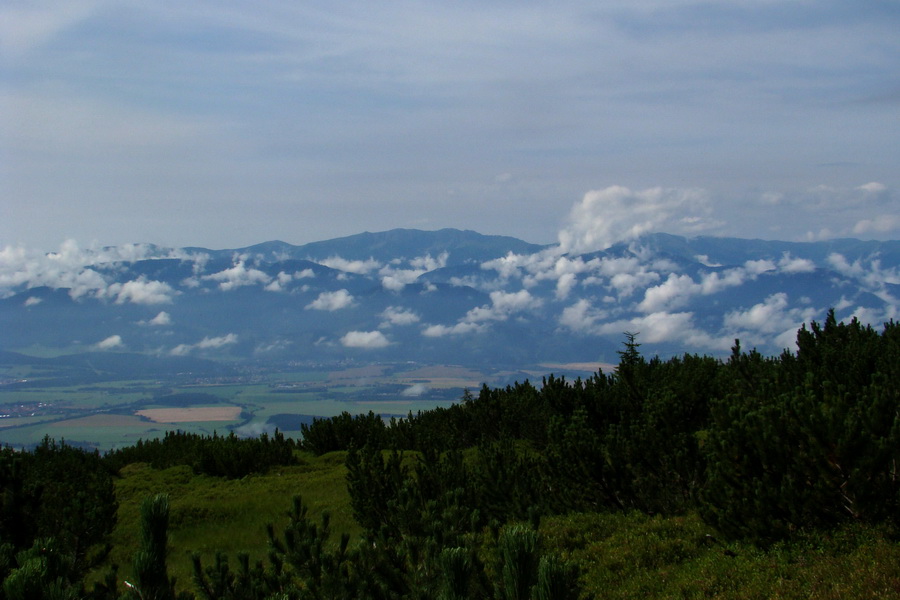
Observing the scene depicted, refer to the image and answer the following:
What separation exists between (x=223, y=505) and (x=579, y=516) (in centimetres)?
984

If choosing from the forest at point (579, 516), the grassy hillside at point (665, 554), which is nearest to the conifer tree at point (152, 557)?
the forest at point (579, 516)

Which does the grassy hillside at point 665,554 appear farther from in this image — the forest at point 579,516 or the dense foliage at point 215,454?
the dense foliage at point 215,454

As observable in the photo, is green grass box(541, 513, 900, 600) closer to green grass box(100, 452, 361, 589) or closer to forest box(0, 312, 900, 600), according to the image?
forest box(0, 312, 900, 600)

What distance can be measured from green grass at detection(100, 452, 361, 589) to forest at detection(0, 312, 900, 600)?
1.01 meters

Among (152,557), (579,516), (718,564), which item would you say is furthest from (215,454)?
(152,557)

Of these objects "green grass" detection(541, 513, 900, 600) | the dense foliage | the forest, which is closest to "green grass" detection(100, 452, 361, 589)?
the dense foliage

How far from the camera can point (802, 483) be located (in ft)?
28.2

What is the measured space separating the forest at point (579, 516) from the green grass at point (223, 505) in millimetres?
1011

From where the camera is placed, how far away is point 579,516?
11602 mm

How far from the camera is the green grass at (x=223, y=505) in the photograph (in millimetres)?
14055

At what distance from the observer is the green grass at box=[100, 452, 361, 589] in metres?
14.1

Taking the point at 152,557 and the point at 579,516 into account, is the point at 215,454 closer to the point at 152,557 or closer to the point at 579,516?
the point at 579,516

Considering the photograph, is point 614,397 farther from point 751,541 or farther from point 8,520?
point 8,520

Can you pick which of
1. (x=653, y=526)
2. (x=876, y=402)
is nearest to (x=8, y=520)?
(x=653, y=526)
